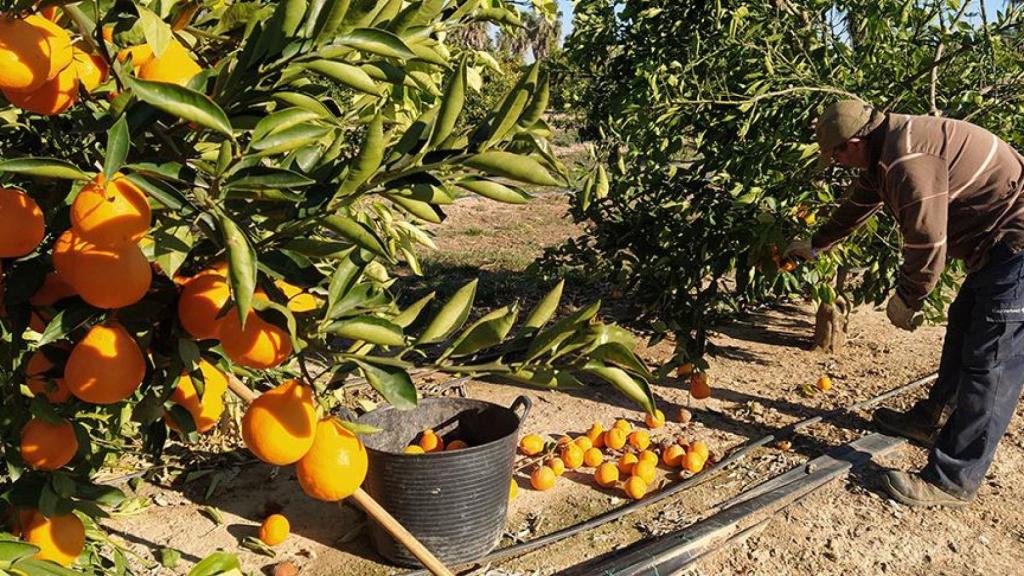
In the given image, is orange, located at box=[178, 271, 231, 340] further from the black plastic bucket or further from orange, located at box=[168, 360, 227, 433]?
the black plastic bucket

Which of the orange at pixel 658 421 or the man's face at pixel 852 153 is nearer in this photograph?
the man's face at pixel 852 153

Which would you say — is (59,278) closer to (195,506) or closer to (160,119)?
(160,119)

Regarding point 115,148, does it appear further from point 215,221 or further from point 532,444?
point 532,444

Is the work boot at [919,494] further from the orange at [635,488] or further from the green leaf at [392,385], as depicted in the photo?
the green leaf at [392,385]

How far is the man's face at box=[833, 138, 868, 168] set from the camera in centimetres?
283

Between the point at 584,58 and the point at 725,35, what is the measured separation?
0.99 m

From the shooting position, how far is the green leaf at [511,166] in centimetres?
76

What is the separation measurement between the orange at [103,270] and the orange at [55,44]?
5.7 inches

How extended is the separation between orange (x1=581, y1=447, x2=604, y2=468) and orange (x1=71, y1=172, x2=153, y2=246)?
8.91ft

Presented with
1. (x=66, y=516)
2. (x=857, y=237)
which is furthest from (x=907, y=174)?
(x=66, y=516)

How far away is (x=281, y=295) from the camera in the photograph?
854 millimetres

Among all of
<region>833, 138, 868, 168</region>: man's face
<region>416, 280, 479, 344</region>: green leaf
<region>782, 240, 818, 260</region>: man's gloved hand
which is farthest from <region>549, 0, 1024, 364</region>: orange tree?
<region>416, 280, 479, 344</region>: green leaf

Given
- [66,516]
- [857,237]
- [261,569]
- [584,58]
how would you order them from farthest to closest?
1. [584,58]
2. [857,237]
3. [261,569]
4. [66,516]

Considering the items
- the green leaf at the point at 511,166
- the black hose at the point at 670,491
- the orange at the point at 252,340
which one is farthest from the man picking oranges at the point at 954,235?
the orange at the point at 252,340
